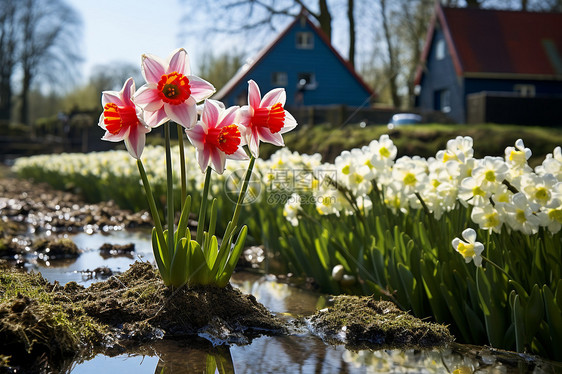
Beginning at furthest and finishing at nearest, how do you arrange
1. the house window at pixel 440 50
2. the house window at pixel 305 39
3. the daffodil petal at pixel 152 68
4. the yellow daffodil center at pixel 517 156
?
1. the house window at pixel 440 50
2. the house window at pixel 305 39
3. the yellow daffodil center at pixel 517 156
4. the daffodil petal at pixel 152 68

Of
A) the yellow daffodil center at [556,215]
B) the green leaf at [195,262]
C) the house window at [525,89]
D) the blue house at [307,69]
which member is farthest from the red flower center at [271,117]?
the house window at [525,89]

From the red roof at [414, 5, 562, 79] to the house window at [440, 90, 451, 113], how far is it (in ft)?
5.73

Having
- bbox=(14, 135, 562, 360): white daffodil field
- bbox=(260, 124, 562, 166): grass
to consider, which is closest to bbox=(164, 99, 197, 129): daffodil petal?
bbox=(14, 135, 562, 360): white daffodil field

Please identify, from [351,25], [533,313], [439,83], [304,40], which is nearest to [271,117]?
[533,313]

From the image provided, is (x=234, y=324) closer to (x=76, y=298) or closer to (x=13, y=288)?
(x=76, y=298)

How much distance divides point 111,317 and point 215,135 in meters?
0.73

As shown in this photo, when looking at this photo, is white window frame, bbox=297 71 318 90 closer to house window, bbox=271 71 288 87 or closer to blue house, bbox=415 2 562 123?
house window, bbox=271 71 288 87

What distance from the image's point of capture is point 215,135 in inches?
77.4

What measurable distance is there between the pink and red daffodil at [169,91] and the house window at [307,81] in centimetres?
2164

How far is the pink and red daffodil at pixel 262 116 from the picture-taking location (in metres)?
2.00

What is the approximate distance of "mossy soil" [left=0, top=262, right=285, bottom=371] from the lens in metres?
1.65

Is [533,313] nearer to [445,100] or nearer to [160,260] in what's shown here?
[160,260]

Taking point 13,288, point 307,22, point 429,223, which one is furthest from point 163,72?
point 307,22

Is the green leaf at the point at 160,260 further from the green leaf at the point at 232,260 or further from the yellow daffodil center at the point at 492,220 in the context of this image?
the yellow daffodil center at the point at 492,220
